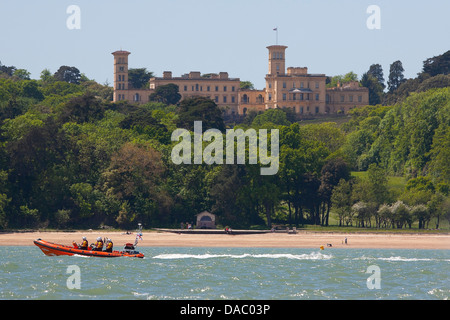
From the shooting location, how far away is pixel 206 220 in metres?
94.7

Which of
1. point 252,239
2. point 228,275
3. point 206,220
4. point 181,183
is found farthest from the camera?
point 181,183

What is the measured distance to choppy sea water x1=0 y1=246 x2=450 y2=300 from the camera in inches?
2061

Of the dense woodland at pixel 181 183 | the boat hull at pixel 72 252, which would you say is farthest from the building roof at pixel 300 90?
the boat hull at pixel 72 252

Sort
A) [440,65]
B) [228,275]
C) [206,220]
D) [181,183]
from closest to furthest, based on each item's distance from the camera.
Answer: [228,275]
[206,220]
[181,183]
[440,65]

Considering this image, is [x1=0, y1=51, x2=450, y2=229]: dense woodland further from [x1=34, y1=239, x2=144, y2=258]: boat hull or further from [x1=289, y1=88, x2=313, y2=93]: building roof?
[x1=289, y1=88, x2=313, y2=93]: building roof

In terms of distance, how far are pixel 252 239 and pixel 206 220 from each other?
10361 mm

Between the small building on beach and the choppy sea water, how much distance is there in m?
16.8

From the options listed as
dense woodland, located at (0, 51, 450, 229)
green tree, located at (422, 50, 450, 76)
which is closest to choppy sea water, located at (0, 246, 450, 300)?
dense woodland, located at (0, 51, 450, 229)

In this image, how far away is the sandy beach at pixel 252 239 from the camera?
81375mm

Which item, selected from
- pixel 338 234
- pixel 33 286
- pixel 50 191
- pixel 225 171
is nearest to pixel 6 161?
pixel 50 191

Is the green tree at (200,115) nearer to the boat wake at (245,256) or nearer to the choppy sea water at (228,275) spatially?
the choppy sea water at (228,275)

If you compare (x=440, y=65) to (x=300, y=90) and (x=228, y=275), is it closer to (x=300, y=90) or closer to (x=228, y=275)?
(x=300, y=90)

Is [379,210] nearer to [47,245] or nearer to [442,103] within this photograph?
[442,103]

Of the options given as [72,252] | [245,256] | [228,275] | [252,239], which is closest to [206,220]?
[252,239]
